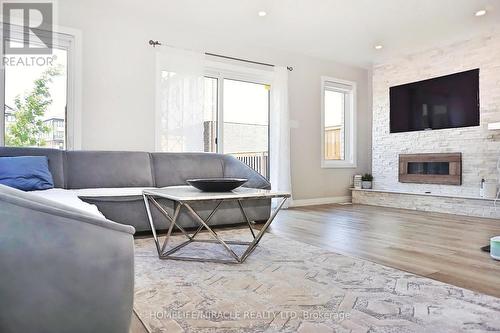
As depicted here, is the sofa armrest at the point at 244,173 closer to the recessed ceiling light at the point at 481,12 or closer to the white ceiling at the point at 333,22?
the white ceiling at the point at 333,22

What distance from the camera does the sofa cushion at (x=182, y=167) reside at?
13.1 feet

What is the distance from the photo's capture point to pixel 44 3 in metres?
3.73

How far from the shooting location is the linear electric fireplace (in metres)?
5.07

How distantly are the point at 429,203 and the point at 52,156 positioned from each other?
4982 mm

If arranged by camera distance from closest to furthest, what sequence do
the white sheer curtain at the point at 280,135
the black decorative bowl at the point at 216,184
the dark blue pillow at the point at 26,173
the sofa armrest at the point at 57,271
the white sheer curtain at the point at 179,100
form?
the sofa armrest at the point at 57,271 < the black decorative bowl at the point at 216,184 < the dark blue pillow at the point at 26,173 < the white sheer curtain at the point at 179,100 < the white sheer curtain at the point at 280,135

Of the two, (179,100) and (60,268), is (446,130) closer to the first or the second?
(179,100)

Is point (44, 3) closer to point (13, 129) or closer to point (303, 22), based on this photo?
point (13, 129)

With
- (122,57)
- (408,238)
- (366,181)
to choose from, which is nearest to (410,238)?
(408,238)

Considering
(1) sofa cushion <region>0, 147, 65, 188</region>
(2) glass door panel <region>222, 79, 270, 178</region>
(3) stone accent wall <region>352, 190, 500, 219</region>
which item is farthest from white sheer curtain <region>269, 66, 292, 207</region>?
(1) sofa cushion <region>0, 147, 65, 188</region>

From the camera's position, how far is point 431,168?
541 cm

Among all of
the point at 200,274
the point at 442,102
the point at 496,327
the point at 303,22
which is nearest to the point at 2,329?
the point at 200,274

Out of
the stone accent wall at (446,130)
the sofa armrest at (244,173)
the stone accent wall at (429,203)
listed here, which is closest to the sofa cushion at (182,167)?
the sofa armrest at (244,173)

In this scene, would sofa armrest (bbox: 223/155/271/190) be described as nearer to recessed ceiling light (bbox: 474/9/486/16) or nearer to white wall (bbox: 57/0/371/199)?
white wall (bbox: 57/0/371/199)

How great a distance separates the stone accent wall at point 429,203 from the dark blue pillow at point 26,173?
4.78 m
